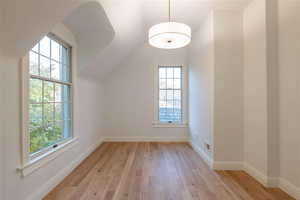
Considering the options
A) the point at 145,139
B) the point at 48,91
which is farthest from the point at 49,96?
the point at 145,139

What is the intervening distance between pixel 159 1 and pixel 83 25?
4.38 ft

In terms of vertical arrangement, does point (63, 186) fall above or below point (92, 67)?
below

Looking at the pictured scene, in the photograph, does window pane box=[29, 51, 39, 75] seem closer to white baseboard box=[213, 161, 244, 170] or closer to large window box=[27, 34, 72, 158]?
large window box=[27, 34, 72, 158]

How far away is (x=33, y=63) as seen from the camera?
6.36 ft

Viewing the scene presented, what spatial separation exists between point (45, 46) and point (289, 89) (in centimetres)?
332

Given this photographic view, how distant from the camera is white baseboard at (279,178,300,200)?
6.30ft

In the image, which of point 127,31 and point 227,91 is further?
point 127,31

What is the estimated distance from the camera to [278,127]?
219 centimetres

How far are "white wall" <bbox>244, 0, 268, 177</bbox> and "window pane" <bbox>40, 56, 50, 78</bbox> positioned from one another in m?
3.08

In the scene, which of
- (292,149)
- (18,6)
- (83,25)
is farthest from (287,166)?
(83,25)

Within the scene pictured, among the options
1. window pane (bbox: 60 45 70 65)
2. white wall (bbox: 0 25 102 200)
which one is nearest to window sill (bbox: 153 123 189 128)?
white wall (bbox: 0 25 102 200)

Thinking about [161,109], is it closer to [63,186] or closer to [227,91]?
[227,91]

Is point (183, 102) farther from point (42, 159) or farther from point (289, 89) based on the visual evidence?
point (42, 159)

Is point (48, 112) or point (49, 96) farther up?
point (49, 96)
